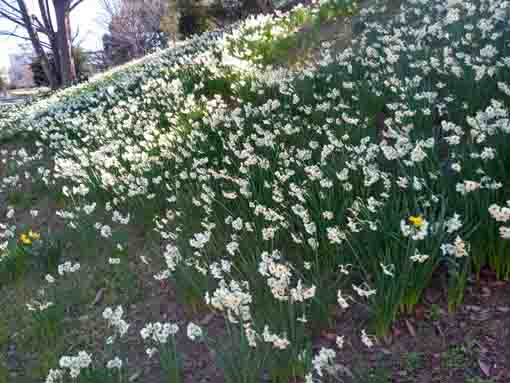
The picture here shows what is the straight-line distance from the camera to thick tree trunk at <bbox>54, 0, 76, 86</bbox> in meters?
17.5

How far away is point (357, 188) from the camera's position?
294 cm

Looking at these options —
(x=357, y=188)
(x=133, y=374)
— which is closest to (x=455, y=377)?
(x=357, y=188)

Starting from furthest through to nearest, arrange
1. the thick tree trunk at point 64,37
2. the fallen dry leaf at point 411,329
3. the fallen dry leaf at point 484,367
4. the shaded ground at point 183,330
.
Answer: the thick tree trunk at point 64,37, the fallen dry leaf at point 411,329, the shaded ground at point 183,330, the fallen dry leaf at point 484,367

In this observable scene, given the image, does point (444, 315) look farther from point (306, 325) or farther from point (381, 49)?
point (381, 49)

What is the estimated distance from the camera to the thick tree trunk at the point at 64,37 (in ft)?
57.3

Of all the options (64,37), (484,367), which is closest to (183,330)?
(484,367)

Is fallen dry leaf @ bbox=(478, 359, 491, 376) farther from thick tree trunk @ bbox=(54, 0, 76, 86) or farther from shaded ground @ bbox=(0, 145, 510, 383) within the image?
thick tree trunk @ bbox=(54, 0, 76, 86)

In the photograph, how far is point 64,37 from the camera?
18.0m

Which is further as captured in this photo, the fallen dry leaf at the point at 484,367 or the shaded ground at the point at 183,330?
the shaded ground at the point at 183,330

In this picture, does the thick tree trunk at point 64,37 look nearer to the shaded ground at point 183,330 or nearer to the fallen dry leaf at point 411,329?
the shaded ground at point 183,330

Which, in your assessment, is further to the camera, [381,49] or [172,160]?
[381,49]

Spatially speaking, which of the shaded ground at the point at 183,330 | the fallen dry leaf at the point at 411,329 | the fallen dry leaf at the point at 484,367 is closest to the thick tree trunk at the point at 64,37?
the shaded ground at the point at 183,330

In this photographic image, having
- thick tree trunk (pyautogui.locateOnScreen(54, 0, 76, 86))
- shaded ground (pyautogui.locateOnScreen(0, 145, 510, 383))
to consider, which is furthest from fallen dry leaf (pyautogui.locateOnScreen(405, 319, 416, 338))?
thick tree trunk (pyautogui.locateOnScreen(54, 0, 76, 86))

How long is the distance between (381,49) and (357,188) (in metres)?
3.07
